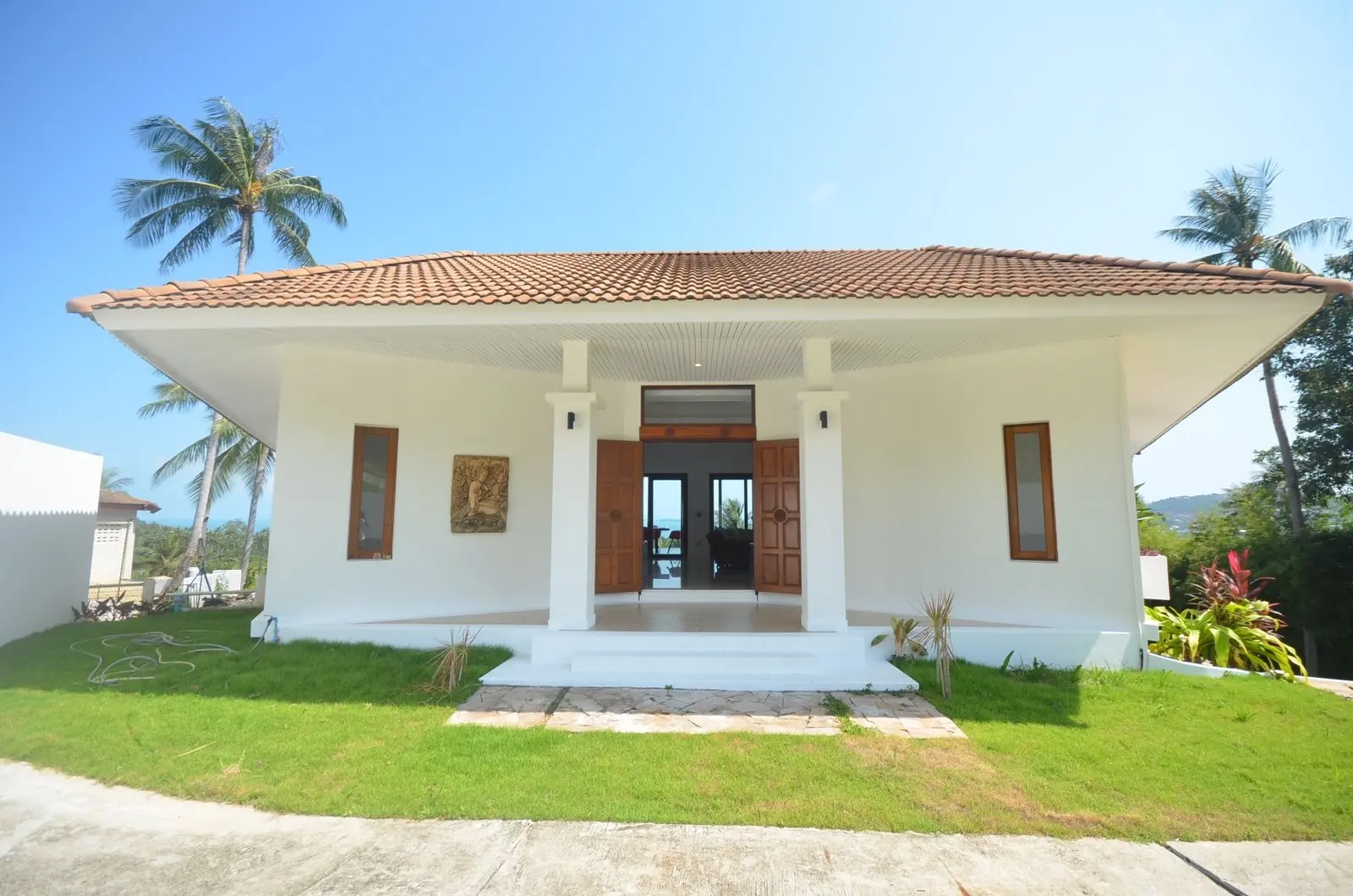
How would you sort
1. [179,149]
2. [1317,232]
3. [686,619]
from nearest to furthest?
[686,619], [179,149], [1317,232]

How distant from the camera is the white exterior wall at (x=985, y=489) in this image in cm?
677

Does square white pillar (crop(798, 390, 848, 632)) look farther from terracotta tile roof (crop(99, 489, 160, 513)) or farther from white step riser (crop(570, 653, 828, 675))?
terracotta tile roof (crop(99, 489, 160, 513))

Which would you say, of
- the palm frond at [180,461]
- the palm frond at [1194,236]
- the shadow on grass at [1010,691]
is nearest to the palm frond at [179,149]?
the palm frond at [180,461]

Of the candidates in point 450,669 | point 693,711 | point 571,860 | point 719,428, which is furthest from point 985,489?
point 571,860

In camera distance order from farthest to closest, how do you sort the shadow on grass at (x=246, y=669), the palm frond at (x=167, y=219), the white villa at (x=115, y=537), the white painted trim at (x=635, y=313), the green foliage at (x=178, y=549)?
the green foliage at (x=178, y=549)
the white villa at (x=115, y=537)
the palm frond at (x=167, y=219)
the white painted trim at (x=635, y=313)
the shadow on grass at (x=246, y=669)

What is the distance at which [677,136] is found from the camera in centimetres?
1121

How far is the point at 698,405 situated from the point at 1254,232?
21886mm

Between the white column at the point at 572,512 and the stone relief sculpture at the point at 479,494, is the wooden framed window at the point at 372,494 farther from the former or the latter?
the white column at the point at 572,512

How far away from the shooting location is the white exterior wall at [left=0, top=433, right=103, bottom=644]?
26.2 ft

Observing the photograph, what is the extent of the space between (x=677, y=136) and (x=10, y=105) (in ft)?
27.4

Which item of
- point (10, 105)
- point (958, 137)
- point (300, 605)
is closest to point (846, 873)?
point (300, 605)

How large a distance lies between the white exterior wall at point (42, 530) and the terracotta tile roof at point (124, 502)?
47.4 ft

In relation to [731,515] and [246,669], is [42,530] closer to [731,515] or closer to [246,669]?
[246,669]

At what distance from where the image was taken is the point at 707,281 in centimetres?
679
